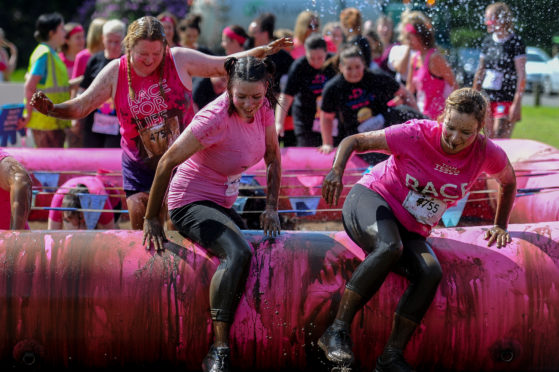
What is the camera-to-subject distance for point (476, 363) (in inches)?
157

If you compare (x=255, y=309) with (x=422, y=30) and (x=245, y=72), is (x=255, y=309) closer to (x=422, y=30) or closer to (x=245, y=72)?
(x=245, y=72)

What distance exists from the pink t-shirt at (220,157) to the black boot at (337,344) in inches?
35.2

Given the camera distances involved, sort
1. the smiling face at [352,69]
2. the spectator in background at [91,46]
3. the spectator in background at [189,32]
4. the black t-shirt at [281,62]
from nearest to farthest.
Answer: the smiling face at [352,69], the black t-shirt at [281,62], the spectator in background at [91,46], the spectator in background at [189,32]

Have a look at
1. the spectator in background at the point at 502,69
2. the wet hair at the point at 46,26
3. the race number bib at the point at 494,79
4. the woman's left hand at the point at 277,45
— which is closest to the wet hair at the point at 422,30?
the spectator in background at the point at 502,69

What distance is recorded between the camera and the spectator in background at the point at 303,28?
8.84 m

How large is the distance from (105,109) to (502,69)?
153 inches

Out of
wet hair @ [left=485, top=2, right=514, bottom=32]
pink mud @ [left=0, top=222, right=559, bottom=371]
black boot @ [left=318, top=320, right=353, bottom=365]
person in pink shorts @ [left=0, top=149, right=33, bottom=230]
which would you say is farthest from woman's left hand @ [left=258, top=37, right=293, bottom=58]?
wet hair @ [left=485, top=2, right=514, bottom=32]

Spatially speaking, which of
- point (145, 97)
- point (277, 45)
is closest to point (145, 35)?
point (145, 97)

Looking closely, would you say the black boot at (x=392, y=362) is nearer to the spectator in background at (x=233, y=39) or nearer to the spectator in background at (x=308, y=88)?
the spectator in background at (x=308, y=88)

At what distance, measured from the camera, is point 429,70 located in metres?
7.89

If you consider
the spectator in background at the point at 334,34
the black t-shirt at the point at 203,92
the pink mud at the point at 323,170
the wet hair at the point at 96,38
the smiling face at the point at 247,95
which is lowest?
the pink mud at the point at 323,170

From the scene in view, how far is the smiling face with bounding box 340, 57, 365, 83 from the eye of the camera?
6664 millimetres

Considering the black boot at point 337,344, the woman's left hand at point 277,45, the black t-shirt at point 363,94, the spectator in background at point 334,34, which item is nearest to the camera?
the black boot at point 337,344

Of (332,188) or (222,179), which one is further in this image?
(222,179)
